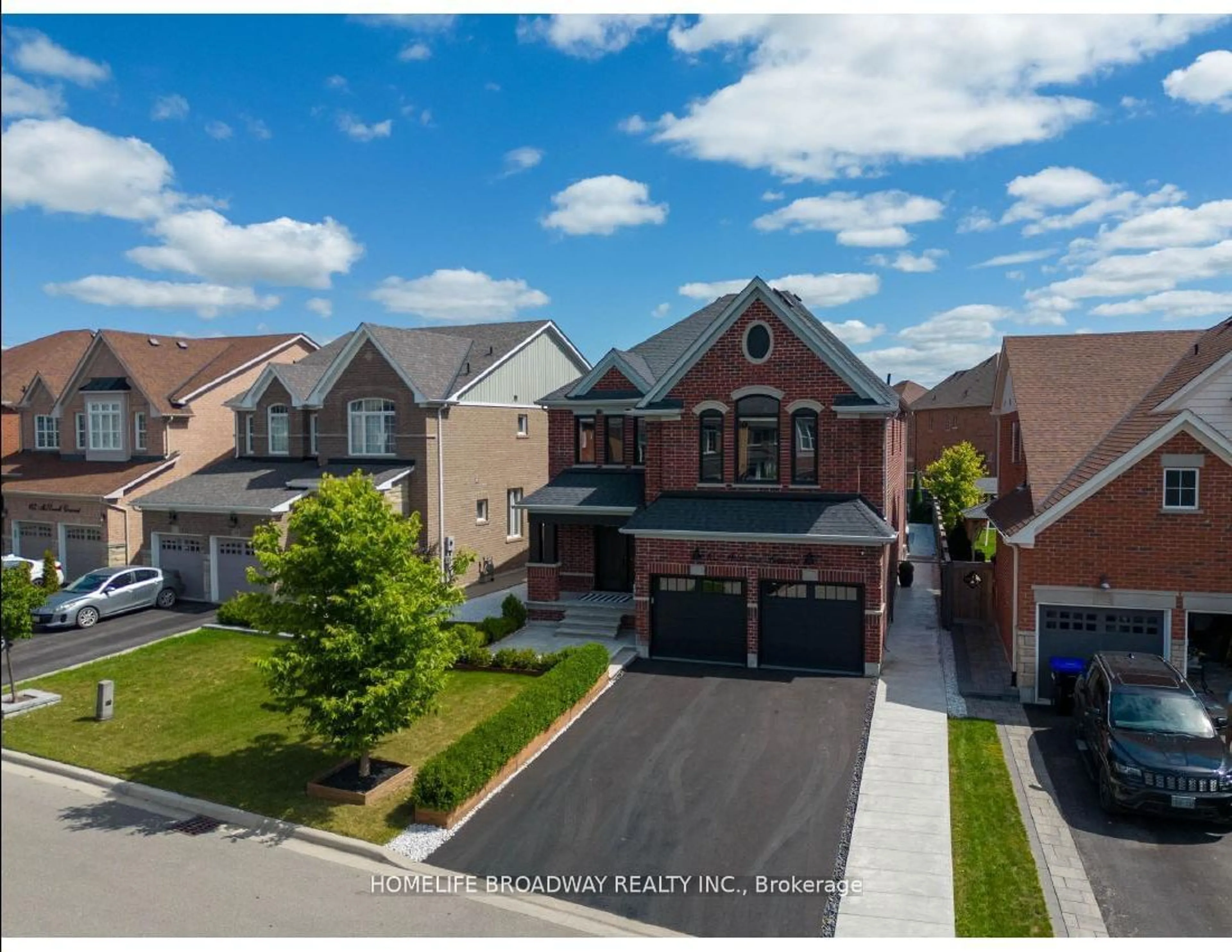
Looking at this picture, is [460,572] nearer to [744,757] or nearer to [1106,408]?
[744,757]

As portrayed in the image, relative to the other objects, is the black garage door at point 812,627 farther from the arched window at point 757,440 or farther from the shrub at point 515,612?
the shrub at point 515,612

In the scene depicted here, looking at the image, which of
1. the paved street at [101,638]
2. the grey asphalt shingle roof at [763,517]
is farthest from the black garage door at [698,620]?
the paved street at [101,638]

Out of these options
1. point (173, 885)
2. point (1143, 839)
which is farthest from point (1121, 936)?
point (173, 885)

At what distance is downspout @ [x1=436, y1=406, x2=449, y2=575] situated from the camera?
1083 inches

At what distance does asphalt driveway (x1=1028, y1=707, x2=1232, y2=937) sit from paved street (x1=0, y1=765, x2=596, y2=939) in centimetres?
681

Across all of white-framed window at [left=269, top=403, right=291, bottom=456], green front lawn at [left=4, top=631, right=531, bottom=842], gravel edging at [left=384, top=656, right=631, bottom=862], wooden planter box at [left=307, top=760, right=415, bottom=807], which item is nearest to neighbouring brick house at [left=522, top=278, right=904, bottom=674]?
green front lawn at [left=4, top=631, right=531, bottom=842]

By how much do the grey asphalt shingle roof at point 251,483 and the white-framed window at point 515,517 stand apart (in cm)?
544

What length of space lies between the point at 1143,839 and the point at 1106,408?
43.6 feet

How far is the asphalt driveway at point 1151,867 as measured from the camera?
9.95 metres

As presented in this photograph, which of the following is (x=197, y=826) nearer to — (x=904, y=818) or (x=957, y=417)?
(x=904, y=818)

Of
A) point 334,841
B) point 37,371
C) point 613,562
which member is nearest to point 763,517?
point 613,562

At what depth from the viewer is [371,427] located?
28.4 meters

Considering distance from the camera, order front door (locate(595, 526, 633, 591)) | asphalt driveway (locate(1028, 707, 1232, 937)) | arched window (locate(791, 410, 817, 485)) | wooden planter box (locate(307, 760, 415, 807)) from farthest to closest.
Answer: front door (locate(595, 526, 633, 591))
arched window (locate(791, 410, 817, 485))
wooden planter box (locate(307, 760, 415, 807))
asphalt driveway (locate(1028, 707, 1232, 937))

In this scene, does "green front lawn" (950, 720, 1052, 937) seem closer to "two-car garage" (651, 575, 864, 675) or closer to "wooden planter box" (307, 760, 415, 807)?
"two-car garage" (651, 575, 864, 675)
